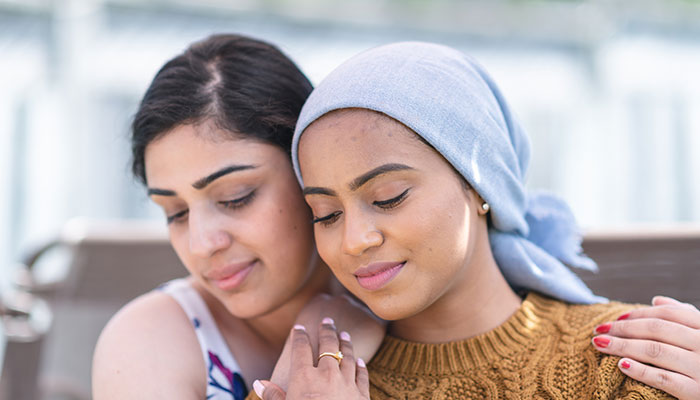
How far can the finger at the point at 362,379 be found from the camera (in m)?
1.36

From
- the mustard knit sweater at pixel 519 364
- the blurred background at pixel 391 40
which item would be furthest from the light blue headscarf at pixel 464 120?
the blurred background at pixel 391 40

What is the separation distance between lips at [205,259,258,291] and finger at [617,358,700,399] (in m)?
0.87

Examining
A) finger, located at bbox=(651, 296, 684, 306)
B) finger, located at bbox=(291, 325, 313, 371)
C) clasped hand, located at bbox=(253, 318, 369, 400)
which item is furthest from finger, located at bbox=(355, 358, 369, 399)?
finger, located at bbox=(651, 296, 684, 306)

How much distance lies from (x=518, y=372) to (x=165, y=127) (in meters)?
1.00

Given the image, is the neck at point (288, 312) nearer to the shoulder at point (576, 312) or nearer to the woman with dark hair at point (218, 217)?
the woman with dark hair at point (218, 217)

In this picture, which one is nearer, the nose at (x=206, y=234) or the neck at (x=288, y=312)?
the nose at (x=206, y=234)

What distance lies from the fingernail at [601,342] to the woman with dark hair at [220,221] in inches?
19.5

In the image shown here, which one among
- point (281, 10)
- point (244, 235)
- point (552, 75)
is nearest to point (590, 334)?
point (244, 235)

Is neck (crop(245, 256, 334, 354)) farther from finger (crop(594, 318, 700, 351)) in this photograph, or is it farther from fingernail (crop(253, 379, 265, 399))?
finger (crop(594, 318, 700, 351))

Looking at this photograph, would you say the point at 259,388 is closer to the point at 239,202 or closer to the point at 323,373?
the point at 323,373

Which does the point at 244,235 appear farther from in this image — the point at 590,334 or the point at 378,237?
the point at 590,334

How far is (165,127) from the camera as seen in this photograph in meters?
1.61

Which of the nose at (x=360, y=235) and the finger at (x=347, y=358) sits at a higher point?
the nose at (x=360, y=235)

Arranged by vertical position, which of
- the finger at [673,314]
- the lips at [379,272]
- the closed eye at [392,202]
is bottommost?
the finger at [673,314]
